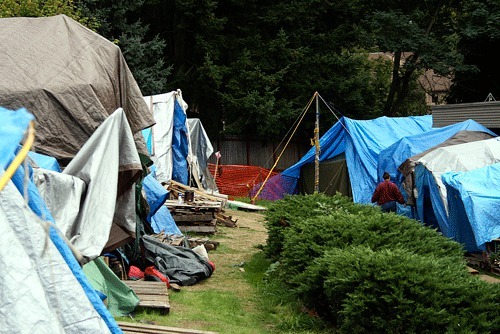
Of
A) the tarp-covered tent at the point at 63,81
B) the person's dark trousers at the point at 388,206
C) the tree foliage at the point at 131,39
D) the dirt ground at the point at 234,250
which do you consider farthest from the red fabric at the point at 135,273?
the tree foliage at the point at 131,39

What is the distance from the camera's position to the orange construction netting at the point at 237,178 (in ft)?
99.8

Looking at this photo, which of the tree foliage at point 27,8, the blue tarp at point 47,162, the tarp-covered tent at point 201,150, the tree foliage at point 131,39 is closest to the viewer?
the blue tarp at point 47,162

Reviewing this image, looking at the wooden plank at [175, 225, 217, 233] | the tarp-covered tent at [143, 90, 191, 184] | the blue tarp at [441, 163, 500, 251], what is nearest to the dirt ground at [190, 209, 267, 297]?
the wooden plank at [175, 225, 217, 233]

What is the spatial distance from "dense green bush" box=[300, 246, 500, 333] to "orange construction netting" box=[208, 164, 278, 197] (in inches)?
828

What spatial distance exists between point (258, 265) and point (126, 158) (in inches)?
285

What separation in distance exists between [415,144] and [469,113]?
1.70 metres

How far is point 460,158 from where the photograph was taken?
1762cm

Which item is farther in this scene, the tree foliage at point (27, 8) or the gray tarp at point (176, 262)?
the tree foliage at point (27, 8)

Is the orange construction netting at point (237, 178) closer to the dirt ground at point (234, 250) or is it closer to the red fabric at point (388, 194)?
the dirt ground at point (234, 250)

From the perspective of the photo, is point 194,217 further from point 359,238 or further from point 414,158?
point 359,238

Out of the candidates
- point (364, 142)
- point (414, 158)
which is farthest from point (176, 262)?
point (364, 142)

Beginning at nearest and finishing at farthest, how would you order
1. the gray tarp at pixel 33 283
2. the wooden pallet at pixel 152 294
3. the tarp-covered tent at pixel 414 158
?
the gray tarp at pixel 33 283 → the wooden pallet at pixel 152 294 → the tarp-covered tent at pixel 414 158

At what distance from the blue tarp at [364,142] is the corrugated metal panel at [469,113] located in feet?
8.13

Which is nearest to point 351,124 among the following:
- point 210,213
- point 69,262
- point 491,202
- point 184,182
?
point 184,182
